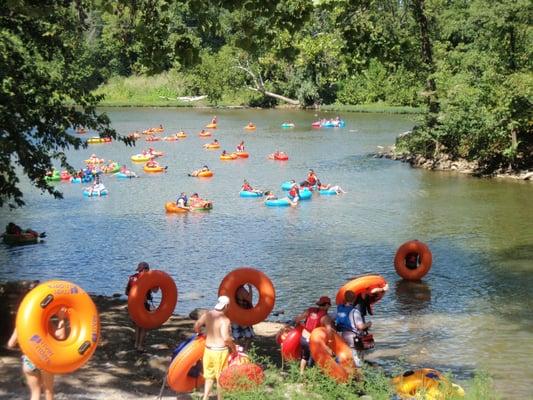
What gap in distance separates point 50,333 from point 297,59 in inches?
1347

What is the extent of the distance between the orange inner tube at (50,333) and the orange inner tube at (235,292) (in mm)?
3321

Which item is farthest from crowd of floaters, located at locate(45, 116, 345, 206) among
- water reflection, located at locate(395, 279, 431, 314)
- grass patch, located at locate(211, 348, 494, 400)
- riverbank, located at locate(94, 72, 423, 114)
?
riverbank, located at locate(94, 72, 423, 114)

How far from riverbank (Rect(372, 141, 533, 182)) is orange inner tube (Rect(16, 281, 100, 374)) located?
79.8 ft

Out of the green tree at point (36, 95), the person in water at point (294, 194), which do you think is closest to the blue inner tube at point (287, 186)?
the person in water at point (294, 194)

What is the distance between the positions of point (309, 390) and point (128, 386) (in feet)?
7.56

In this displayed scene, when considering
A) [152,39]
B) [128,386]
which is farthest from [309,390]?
[152,39]

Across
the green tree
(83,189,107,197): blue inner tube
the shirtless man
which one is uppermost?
the green tree

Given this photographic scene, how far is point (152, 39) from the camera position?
31.6ft

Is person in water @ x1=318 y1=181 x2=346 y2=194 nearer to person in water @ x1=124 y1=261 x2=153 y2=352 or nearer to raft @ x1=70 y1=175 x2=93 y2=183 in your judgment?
raft @ x1=70 y1=175 x2=93 y2=183

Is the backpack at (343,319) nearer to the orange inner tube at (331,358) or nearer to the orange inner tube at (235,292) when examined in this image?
the orange inner tube at (331,358)

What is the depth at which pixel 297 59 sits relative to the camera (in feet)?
133

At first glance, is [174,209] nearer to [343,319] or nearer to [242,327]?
[242,327]

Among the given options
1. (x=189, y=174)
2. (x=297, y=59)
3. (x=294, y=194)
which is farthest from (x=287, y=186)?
(x=297, y=59)

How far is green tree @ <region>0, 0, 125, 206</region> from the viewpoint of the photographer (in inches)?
446
